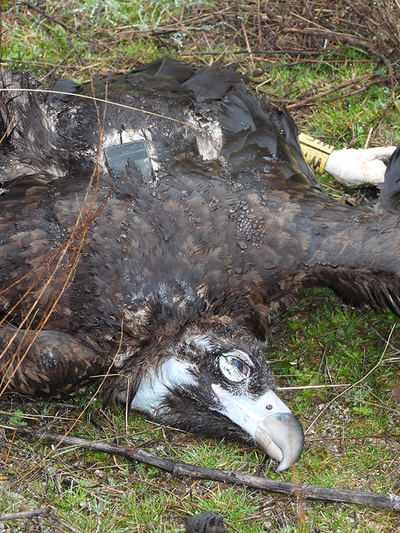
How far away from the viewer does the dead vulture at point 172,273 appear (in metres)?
3.79

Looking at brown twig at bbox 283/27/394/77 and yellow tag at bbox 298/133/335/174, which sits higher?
brown twig at bbox 283/27/394/77

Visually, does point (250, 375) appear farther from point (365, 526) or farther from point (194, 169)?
point (194, 169)

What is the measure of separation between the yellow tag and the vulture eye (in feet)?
6.23

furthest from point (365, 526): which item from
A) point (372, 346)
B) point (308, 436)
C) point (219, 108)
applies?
point (219, 108)

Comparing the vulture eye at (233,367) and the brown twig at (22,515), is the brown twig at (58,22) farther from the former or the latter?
the brown twig at (22,515)

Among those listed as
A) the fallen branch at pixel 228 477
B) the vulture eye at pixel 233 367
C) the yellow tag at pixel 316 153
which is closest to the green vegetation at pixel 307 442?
the fallen branch at pixel 228 477

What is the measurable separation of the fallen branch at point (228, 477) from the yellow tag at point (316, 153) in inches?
91.5

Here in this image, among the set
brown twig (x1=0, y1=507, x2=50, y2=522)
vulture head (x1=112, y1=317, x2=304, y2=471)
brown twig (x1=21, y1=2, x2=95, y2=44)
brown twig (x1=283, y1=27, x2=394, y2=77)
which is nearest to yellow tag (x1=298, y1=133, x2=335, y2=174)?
brown twig (x1=283, y1=27, x2=394, y2=77)

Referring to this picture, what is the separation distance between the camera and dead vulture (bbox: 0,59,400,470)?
379cm

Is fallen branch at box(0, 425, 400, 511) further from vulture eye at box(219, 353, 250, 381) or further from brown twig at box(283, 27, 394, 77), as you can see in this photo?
brown twig at box(283, 27, 394, 77)

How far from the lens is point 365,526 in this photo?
3.63m

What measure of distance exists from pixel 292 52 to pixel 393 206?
1.85 m

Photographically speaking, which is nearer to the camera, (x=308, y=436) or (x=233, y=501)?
(x=233, y=501)

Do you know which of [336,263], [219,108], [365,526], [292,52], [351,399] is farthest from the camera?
[292,52]
